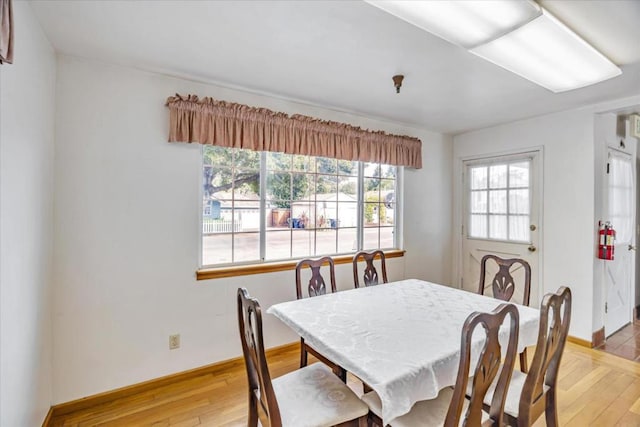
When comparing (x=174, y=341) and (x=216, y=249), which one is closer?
(x=174, y=341)

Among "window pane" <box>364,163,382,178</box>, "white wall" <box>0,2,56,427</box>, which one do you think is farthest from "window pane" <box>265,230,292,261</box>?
"white wall" <box>0,2,56,427</box>

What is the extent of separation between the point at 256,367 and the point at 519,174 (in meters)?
3.63

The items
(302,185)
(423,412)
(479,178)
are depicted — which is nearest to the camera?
(423,412)

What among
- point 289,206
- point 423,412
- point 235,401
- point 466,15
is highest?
point 466,15

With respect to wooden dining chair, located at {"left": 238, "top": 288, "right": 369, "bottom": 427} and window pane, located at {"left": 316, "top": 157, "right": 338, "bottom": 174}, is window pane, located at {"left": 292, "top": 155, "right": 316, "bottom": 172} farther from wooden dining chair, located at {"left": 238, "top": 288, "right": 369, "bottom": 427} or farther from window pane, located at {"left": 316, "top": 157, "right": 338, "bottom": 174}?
wooden dining chair, located at {"left": 238, "top": 288, "right": 369, "bottom": 427}

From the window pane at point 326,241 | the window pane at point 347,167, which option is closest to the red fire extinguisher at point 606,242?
the window pane at point 347,167

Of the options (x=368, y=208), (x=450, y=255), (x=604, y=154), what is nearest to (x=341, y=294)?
(x=368, y=208)

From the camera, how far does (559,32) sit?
1669mm

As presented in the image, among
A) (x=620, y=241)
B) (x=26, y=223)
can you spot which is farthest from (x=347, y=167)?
(x=620, y=241)

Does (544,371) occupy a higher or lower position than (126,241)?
lower

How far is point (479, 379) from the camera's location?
1.14m

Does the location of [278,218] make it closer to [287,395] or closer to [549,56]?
[287,395]

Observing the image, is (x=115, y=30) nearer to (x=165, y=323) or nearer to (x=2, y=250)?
(x=2, y=250)

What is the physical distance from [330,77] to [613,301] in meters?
3.79
